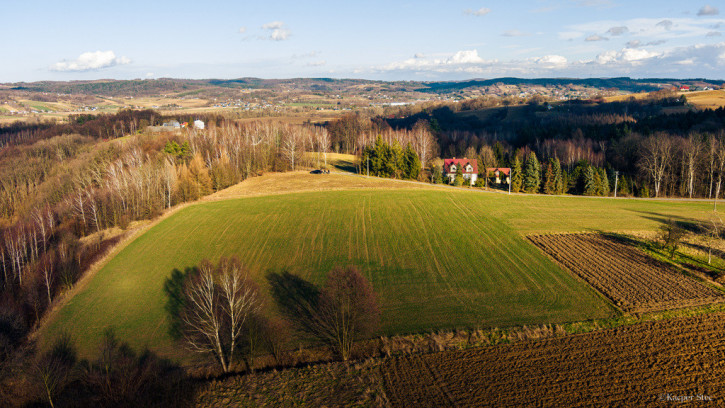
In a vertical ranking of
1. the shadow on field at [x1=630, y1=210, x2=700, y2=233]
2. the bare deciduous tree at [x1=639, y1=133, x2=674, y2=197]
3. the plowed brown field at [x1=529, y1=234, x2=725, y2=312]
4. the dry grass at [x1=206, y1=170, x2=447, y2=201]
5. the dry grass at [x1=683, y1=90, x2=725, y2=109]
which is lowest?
the plowed brown field at [x1=529, y1=234, x2=725, y2=312]

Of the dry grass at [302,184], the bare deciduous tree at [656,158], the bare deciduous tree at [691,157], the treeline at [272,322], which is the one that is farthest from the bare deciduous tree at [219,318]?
the bare deciduous tree at [691,157]

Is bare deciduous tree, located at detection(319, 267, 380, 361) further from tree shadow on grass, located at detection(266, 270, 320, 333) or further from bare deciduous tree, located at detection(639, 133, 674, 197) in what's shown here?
bare deciduous tree, located at detection(639, 133, 674, 197)

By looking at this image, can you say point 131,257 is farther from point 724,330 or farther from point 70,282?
point 724,330

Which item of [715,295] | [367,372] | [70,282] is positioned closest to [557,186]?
[715,295]

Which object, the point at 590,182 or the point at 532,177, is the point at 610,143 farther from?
the point at 532,177

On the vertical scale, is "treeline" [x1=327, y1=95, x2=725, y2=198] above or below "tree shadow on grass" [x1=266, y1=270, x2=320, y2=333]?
above

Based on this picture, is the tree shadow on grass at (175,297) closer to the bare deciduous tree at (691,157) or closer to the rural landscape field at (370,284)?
the rural landscape field at (370,284)

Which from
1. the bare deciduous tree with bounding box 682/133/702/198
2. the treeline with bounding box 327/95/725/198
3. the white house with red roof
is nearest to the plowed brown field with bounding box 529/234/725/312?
the treeline with bounding box 327/95/725/198
